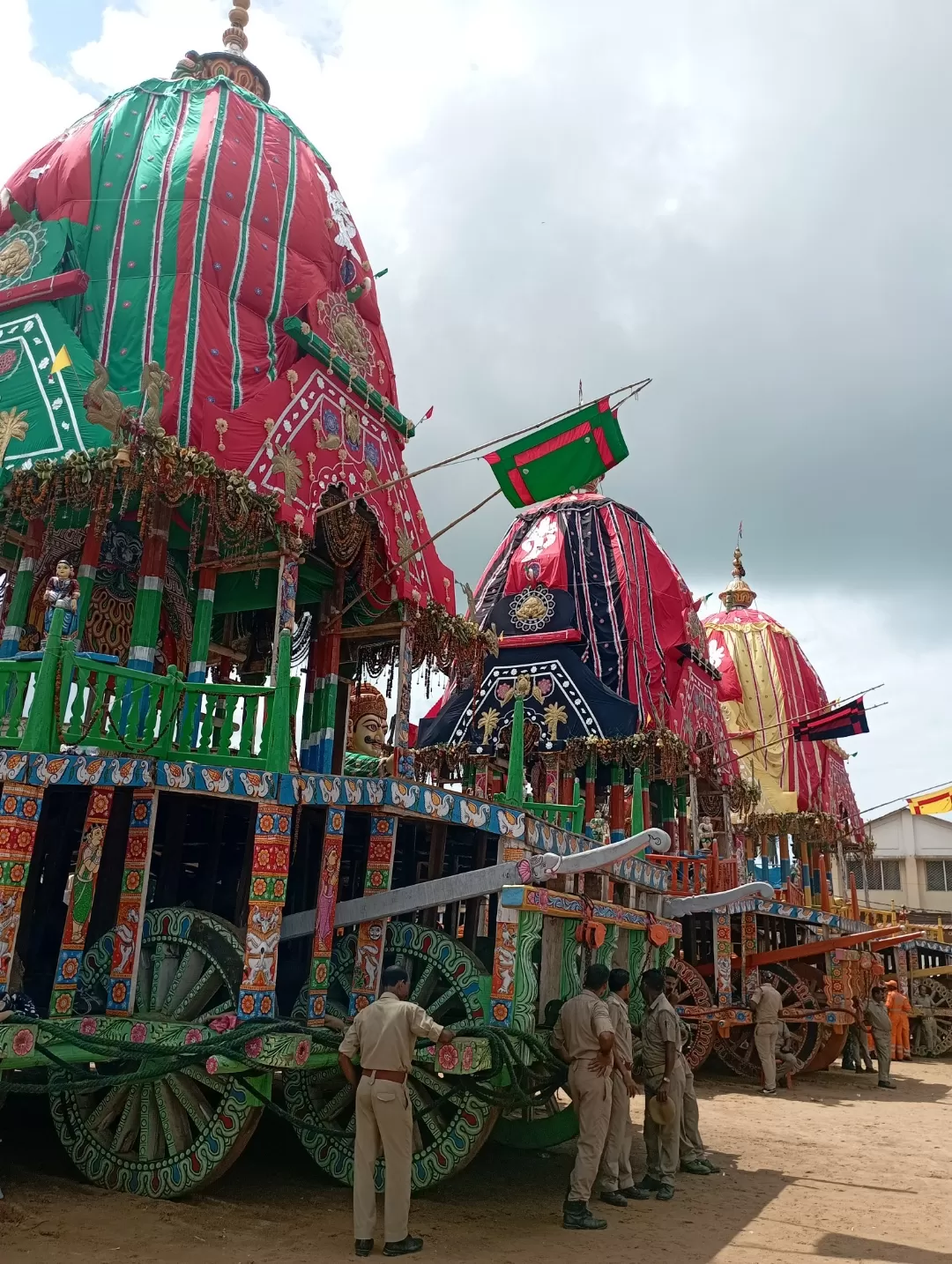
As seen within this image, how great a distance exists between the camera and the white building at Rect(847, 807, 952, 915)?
4731 centimetres

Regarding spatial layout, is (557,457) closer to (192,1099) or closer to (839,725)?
(192,1099)

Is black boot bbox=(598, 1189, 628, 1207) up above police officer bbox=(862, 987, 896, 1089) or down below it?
below

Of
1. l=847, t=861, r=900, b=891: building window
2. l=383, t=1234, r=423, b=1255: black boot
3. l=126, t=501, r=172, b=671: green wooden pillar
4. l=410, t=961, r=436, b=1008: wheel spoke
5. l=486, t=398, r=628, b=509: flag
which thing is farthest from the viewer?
l=847, t=861, r=900, b=891: building window

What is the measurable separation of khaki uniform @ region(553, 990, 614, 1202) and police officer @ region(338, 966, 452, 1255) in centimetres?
126

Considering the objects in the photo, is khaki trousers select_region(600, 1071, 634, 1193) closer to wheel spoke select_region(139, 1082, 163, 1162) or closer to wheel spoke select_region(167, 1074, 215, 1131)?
wheel spoke select_region(167, 1074, 215, 1131)

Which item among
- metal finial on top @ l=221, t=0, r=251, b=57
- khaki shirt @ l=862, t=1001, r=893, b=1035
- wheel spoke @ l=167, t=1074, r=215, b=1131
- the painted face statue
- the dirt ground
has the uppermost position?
metal finial on top @ l=221, t=0, r=251, b=57

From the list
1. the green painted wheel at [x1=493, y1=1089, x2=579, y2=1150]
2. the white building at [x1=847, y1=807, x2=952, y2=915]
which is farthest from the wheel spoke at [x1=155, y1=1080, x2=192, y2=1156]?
the white building at [x1=847, y1=807, x2=952, y2=915]

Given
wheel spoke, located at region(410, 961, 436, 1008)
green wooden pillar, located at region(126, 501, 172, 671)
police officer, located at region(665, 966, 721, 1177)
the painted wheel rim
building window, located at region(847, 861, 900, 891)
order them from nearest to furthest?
wheel spoke, located at region(410, 961, 436, 1008), police officer, located at region(665, 966, 721, 1177), green wooden pillar, located at region(126, 501, 172, 671), the painted wheel rim, building window, located at region(847, 861, 900, 891)

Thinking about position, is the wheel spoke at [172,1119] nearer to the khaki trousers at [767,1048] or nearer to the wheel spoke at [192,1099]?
the wheel spoke at [192,1099]

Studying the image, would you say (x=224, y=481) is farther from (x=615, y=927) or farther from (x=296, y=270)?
(x=615, y=927)

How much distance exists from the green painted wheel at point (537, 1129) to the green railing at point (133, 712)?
3.33 m

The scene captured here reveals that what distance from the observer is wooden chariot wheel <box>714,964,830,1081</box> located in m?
15.2

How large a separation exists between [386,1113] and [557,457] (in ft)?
20.5

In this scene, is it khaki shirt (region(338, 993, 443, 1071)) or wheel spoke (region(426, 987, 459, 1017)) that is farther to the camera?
wheel spoke (region(426, 987, 459, 1017))
